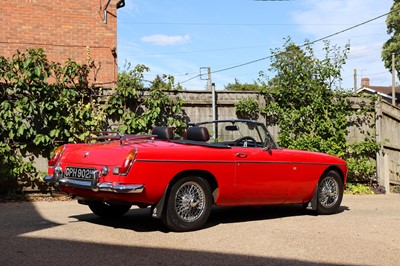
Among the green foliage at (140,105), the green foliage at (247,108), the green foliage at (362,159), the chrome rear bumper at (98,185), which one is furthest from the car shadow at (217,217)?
the green foliage at (247,108)

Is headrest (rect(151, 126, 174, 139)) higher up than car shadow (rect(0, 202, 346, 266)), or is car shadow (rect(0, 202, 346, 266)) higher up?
headrest (rect(151, 126, 174, 139))

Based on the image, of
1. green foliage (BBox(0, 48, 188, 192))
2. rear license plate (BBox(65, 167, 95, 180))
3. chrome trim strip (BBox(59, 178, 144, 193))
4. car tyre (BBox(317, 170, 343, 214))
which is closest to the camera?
chrome trim strip (BBox(59, 178, 144, 193))

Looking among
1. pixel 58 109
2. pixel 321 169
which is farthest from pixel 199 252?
pixel 58 109

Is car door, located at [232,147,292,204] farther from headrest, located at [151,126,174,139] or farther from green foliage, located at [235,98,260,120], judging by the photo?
green foliage, located at [235,98,260,120]

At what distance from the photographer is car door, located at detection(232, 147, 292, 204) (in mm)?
6398

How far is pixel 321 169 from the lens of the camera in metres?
7.52

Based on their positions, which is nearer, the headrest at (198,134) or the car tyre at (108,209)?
the headrest at (198,134)

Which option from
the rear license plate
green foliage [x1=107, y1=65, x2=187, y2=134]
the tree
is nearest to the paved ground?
the rear license plate

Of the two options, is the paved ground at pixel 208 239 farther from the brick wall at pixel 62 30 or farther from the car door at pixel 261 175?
the brick wall at pixel 62 30

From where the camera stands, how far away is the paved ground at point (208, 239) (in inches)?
180

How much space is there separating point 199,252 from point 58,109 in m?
5.80

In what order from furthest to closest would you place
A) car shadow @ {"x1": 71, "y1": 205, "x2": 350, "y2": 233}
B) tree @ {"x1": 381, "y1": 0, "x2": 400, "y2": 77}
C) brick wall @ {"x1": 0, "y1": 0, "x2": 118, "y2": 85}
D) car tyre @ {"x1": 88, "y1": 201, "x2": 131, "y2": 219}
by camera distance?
tree @ {"x1": 381, "y1": 0, "x2": 400, "y2": 77}, brick wall @ {"x1": 0, "y1": 0, "x2": 118, "y2": 85}, car tyre @ {"x1": 88, "y1": 201, "x2": 131, "y2": 219}, car shadow @ {"x1": 71, "y1": 205, "x2": 350, "y2": 233}

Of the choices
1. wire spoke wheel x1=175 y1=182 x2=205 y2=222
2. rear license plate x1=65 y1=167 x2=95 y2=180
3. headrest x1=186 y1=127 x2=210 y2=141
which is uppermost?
headrest x1=186 y1=127 x2=210 y2=141

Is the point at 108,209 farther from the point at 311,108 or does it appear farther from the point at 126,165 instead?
the point at 311,108
